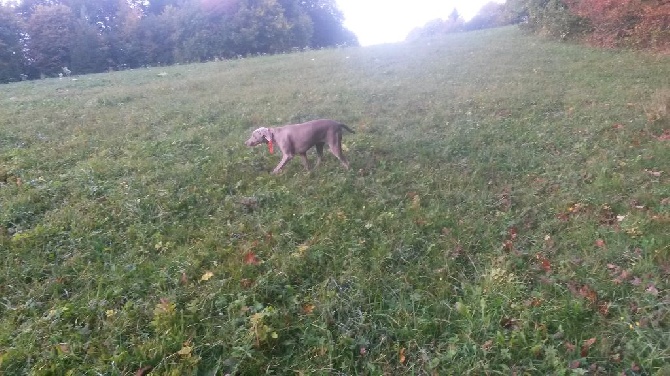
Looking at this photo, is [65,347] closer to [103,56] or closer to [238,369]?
[238,369]

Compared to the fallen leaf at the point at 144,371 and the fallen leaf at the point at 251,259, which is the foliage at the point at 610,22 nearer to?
the fallen leaf at the point at 251,259

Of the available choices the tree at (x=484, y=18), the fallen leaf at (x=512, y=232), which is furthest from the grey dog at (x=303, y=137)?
the tree at (x=484, y=18)

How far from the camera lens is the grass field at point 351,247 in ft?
12.9

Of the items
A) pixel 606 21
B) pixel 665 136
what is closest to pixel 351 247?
pixel 665 136

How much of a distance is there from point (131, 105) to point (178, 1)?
34.8 metres

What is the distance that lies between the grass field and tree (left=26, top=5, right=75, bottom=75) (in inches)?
1066

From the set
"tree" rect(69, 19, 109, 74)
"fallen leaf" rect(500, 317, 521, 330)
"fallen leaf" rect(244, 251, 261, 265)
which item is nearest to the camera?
"fallen leaf" rect(500, 317, 521, 330)

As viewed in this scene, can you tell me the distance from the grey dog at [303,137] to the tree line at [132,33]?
2967 centimetres

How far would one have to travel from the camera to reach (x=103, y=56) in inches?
1395

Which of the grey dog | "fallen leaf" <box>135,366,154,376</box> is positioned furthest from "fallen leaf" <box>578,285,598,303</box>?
the grey dog

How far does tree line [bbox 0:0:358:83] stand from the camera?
33.3 metres

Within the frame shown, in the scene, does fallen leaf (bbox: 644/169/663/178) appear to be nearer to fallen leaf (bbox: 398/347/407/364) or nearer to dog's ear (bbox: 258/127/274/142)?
fallen leaf (bbox: 398/347/407/364)

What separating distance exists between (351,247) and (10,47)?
1376 inches

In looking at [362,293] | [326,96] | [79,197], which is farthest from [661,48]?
[79,197]
